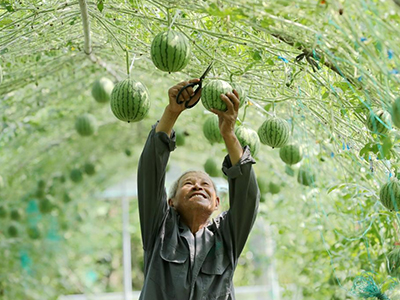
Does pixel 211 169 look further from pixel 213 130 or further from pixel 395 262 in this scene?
pixel 395 262

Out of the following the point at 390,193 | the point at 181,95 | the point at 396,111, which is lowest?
the point at 390,193

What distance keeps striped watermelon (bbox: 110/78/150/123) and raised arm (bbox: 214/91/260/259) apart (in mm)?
385

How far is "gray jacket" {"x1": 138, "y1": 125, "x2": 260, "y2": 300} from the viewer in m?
2.92

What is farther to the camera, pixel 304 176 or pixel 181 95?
pixel 304 176

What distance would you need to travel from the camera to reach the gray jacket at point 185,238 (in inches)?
115

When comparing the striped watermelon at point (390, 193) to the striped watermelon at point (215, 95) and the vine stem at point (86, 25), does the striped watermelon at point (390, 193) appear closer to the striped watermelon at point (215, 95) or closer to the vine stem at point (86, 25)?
the striped watermelon at point (215, 95)

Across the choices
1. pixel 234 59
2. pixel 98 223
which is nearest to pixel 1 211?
pixel 234 59

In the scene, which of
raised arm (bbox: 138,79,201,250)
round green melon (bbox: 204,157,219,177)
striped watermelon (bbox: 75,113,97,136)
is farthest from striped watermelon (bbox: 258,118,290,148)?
striped watermelon (bbox: 75,113,97,136)

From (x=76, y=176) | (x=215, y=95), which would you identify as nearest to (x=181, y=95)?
(x=215, y=95)

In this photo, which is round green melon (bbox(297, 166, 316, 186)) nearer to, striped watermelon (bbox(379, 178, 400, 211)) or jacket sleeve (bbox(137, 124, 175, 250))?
striped watermelon (bbox(379, 178, 400, 211))

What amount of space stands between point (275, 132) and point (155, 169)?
73 centimetres

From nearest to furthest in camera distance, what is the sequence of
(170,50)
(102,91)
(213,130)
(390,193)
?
(170,50)
(390,193)
(213,130)
(102,91)

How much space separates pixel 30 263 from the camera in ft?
37.8

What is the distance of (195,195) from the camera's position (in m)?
3.24
